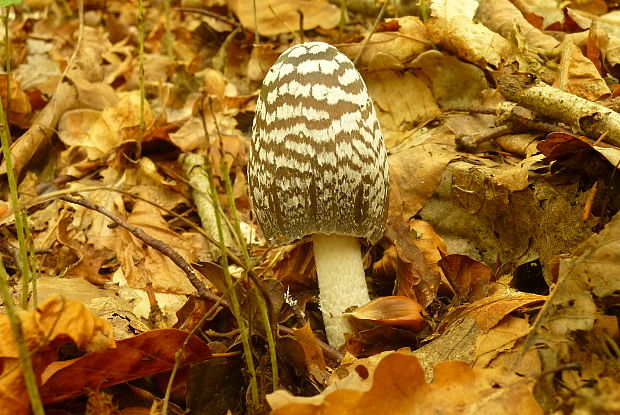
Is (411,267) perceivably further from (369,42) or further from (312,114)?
(369,42)

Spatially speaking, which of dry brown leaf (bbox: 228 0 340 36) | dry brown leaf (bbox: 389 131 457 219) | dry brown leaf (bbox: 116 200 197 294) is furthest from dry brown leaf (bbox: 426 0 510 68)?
dry brown leaf (bbox: 116 200 197 294)

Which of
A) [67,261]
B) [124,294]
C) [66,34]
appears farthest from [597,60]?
[66,34]

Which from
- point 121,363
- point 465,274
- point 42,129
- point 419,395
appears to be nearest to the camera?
point 419,395

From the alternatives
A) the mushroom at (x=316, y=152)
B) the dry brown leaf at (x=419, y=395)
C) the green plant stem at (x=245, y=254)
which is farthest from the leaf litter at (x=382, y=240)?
the mushroom at (x=316, y=152)

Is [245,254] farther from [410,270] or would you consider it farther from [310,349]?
[410,270]

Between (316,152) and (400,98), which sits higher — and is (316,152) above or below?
above

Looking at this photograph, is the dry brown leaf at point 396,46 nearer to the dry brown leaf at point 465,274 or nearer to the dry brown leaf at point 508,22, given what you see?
the dry brown leaf at point 508,22

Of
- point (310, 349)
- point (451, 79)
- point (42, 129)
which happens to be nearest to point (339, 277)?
point (310, 349)
